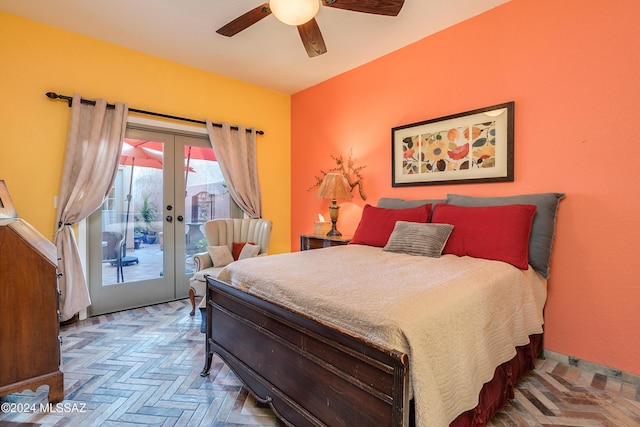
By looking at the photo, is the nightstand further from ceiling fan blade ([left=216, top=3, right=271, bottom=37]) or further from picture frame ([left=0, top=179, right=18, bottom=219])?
picture frame ([left=0, top=179, right=18, bottom=219])

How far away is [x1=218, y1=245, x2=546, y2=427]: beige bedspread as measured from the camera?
42.2 inches

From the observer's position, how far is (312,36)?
2.23m

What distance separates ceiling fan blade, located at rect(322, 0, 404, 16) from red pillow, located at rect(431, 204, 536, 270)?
148 centimetres

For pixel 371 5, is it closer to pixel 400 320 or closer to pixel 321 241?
pixel 400 320

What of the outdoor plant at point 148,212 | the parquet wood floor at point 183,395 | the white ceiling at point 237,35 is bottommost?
the parquet wood floor at point 183,395

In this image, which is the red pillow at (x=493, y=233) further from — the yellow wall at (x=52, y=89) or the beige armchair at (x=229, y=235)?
the yellow wall at (x=52, y=89)

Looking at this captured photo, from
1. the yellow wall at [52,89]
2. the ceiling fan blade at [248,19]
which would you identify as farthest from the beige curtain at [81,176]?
the ceiling fan blade at [248,19]

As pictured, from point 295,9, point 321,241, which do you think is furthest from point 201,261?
point 295,9

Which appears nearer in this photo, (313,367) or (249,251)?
(313,367)

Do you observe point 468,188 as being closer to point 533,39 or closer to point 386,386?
→ point 533,39

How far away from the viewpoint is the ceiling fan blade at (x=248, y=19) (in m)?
2.00

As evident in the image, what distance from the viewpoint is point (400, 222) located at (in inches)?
101

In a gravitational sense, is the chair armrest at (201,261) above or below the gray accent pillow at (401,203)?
below

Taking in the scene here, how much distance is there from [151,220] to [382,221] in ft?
8.40
